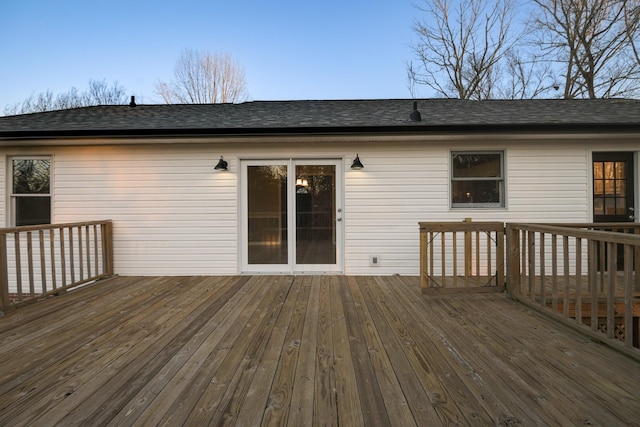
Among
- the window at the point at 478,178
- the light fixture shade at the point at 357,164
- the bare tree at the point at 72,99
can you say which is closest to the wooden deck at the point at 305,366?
the window at the point at 478,178

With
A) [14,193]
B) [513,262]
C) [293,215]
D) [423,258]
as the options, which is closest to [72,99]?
[14,193]

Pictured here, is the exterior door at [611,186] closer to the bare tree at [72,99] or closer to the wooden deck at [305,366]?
the wooden deck at [305,366]

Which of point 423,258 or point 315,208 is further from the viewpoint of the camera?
point 315,208

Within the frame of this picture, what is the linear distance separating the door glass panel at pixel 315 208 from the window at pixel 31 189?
4.23 meters

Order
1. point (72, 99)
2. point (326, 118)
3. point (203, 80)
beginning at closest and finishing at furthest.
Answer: point (326, 118), point (203, 80), point (72, 99)

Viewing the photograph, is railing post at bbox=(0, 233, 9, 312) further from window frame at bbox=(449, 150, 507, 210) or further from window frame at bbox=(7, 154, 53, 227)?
window frame at bbox=(449, 150, 507, 210)

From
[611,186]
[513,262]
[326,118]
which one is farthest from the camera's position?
[326,118]

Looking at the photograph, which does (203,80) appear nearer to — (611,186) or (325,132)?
(325,132)

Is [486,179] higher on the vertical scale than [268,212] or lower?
higher

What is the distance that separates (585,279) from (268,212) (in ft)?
16.2

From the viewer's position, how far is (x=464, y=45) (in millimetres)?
11102

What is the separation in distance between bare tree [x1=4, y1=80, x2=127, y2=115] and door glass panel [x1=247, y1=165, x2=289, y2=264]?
13770mm

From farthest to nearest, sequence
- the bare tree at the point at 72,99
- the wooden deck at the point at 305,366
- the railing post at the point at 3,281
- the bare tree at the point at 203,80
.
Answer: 1. the bare tree at the point at 203,80
2. the bare tree at the point at 72,99
3. the railing post at the point at 3,281
4. the wooden deck at the point at 305,366

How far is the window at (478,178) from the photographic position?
4746 mm
